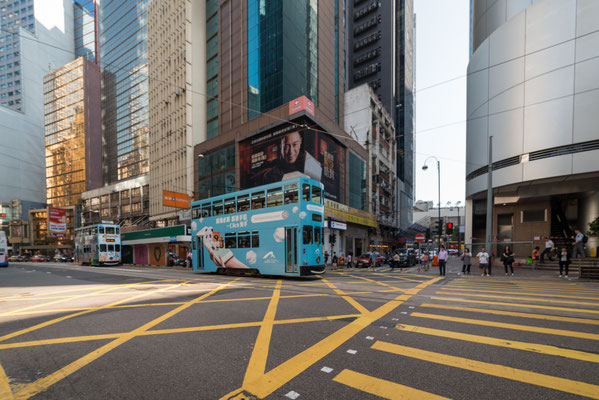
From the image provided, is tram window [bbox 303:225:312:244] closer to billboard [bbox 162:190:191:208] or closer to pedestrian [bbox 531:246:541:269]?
pedestrian [bbox 531:246:541:269]

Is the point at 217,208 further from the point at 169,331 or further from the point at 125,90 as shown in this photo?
the point at 125,90

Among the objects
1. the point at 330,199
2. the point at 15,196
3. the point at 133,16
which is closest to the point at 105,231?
the point at 330,199

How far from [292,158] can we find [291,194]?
51.2 ft

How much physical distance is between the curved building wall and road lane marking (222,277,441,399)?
21173 mm

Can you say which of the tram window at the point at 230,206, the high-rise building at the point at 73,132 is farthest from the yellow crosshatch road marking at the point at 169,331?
the high-rise building at the point at 73,132

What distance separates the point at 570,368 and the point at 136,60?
79.6 meters

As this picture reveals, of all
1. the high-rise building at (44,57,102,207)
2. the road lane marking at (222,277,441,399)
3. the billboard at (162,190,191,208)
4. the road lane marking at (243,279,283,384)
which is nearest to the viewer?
the road lane marking at (222,277,441,399)

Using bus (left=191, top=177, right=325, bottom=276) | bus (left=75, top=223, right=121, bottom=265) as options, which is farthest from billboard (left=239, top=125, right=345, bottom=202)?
bus (left=75, top=223, right=121, bottom=265)

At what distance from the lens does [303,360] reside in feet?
12.4

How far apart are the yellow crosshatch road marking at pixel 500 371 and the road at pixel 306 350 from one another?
0.02 meters

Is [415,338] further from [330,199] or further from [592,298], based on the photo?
[330,199]

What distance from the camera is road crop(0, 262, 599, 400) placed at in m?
3.01

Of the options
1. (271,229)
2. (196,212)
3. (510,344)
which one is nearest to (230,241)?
(271,229)

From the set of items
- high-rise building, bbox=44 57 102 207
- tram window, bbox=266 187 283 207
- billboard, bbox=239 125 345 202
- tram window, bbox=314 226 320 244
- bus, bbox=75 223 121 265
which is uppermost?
high-rise building, bbox=44 57 102 207
